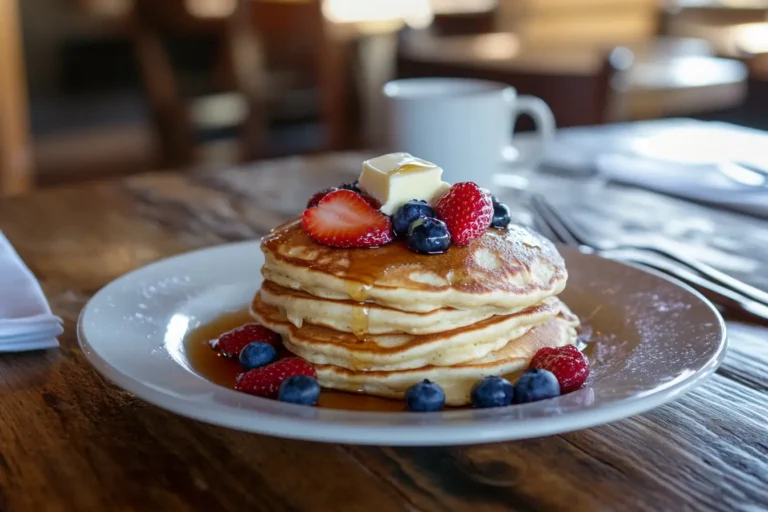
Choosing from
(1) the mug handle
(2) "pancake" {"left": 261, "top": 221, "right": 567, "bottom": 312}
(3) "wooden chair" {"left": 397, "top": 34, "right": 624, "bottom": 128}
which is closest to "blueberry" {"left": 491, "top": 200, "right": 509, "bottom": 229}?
(2) "pancake" {"left": 261, "top": 221, "right": 567, "bottom": 312}

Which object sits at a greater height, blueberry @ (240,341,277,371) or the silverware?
blueberry @ (240,341,277,371)

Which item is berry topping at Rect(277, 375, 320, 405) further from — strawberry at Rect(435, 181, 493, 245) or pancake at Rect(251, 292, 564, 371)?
strawberry at Rect(435, 181, 493, 245)

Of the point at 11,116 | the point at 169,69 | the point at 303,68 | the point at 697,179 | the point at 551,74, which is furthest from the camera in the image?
the point at 303,68

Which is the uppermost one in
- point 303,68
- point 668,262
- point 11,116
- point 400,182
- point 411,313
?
point 400,182

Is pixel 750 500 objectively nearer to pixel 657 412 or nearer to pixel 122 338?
pixel 657 412

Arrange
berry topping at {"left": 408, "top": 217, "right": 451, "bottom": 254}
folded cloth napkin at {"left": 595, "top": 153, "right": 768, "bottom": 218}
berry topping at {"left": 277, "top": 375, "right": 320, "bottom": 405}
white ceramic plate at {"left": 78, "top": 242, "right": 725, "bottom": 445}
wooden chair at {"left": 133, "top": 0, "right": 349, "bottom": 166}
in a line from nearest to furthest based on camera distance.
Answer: white ceramic plate at {"left": 78, "top": 242, "right": 725, "bottom": 445} < berry topping at {"left": 277, "top": 375, "right": 320, "bottom": 405} < berry topping at {"left": 408, "top": 217, "right": 451, "bottom": 254} < folded cloth napkin at {"left": 595, "top": 153, "right": 768, "bottom": 218} < wooden chair at {"left": 133, "top": 0, "right": 349, "bottom": 166}

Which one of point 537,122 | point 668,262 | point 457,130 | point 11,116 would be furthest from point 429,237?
point 11,116

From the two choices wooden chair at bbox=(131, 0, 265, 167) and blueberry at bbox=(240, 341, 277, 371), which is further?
wooden chair at bbox=(131, 0, 265, 167)

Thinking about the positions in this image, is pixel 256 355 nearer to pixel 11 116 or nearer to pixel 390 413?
pixel 390 413
